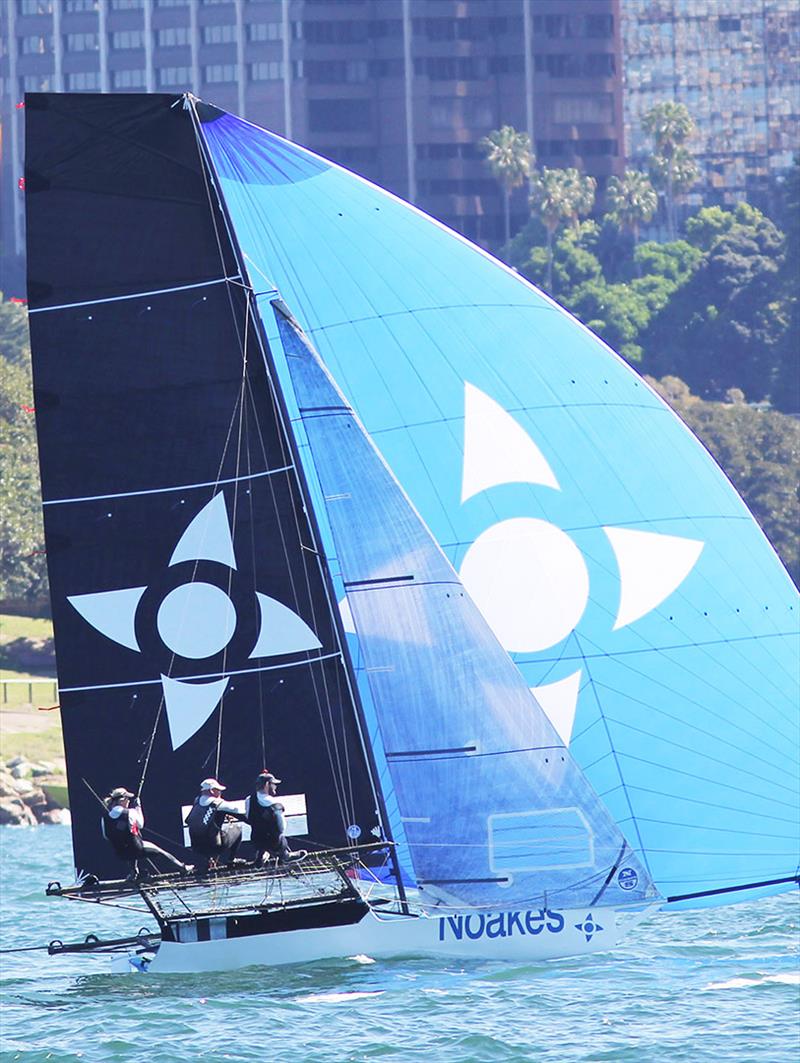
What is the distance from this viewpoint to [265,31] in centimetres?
12794

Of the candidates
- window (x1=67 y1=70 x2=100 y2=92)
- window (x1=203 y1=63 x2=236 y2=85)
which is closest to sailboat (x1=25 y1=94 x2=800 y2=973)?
window (x1=203 y1=63 x2=236 y2=85)

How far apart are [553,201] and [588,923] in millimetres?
97044

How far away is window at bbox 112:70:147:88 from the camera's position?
5133 inches

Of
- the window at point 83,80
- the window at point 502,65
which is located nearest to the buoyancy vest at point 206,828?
the window at point 502,65

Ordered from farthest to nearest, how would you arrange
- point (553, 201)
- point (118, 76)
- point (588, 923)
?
point (118, 76), point (553, 201), point (588, 923)

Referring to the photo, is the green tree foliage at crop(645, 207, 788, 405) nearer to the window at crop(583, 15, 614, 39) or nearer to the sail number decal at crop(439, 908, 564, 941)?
the window at crop(583, 15, 614, 39)

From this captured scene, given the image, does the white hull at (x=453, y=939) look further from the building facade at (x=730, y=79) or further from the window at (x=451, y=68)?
the building facade at (x=730, y=79)

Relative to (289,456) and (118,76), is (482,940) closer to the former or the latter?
(289,456)

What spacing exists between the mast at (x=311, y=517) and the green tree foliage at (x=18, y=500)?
38394 millimetres

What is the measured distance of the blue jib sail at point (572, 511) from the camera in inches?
681

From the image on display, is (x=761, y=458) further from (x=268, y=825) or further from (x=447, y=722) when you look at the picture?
(x=268, y=825)

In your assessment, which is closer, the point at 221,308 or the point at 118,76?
the point at 221,308

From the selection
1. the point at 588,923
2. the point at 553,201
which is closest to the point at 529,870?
the point at 588,923

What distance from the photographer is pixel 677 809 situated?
56.9 feet
